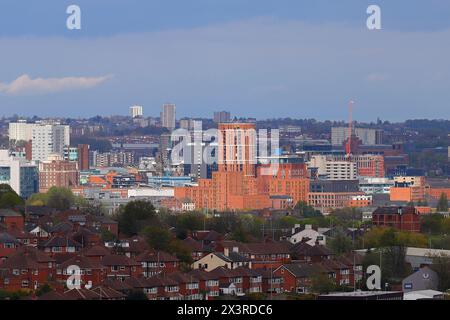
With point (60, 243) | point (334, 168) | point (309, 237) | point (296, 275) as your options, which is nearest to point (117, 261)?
point (296, 275)

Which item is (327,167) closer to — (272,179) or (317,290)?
(272,179)

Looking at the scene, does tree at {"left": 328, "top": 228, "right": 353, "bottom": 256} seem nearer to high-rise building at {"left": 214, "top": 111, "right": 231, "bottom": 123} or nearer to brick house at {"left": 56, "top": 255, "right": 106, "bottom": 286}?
brick house at {"left": 56, "top": 255, "right": 106, "bottom": 286}

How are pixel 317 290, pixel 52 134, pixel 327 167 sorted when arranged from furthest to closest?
pixel 52 134 → pixel 327 167 → pixel 317 290

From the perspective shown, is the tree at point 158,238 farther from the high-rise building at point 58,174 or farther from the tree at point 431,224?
the high-rise building at point 58,174

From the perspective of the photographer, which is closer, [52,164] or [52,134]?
[52,164]

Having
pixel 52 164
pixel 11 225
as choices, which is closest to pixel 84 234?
pixel 11 225

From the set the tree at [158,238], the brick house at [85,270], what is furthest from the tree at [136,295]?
the tree at [158,238]
